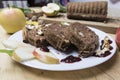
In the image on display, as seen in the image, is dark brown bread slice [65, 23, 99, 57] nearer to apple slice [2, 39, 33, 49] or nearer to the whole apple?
apple slice [2, 39, 33, 49]

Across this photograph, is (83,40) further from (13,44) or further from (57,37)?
(13,44)

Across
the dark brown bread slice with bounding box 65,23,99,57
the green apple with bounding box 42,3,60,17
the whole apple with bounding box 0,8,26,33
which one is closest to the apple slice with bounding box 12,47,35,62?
the dark brown bread slice with bounding box 65,23,99,57

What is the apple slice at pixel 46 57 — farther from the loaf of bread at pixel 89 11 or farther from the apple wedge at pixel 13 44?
the loaf of bread at pixel 89 11

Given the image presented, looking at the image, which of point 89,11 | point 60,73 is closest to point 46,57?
point 60,73

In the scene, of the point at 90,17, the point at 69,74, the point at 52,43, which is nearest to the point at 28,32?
the point at 52,43

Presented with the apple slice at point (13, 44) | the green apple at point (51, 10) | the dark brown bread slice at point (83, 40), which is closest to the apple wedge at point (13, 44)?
the apple slice at point (13, 44)

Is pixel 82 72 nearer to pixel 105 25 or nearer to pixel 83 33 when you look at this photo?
pixel 83 33
